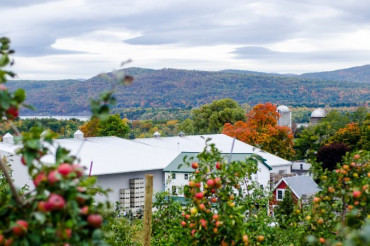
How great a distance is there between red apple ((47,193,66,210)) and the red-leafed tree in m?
46.3

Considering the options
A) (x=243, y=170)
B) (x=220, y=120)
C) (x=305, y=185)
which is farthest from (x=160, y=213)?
(x=220, y=120)

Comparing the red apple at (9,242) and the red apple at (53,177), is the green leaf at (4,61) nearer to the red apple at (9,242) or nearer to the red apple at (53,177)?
the red apple at (53,177)

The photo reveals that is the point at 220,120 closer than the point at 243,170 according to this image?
No

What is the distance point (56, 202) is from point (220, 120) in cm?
6293

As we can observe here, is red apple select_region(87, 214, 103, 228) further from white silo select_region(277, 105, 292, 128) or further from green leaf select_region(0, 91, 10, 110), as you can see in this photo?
white silo select_region(277, 105, 292, 128)

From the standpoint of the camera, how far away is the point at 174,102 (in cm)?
18862

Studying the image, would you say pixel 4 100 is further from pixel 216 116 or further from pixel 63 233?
pixel 216 116

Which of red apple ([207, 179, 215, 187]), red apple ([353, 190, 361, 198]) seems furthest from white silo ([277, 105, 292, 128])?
red apple ([353, 190, 361, 198])

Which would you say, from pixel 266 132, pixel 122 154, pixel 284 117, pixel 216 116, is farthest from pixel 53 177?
pixel 284 117

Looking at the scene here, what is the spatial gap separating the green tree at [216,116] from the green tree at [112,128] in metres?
8.73

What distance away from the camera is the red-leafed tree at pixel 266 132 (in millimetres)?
50125

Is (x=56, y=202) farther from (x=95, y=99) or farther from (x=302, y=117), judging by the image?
(x=302, y=117)

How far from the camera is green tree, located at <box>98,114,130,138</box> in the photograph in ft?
222

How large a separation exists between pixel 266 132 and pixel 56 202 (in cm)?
4783
